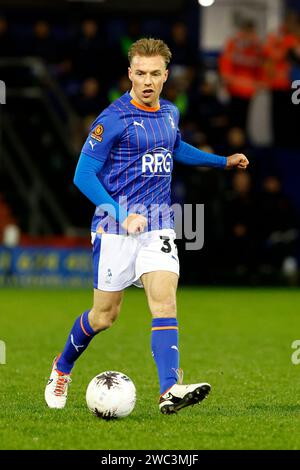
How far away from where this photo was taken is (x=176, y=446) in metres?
5.25

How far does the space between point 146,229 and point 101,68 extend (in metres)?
11.8

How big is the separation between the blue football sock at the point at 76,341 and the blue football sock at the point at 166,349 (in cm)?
49

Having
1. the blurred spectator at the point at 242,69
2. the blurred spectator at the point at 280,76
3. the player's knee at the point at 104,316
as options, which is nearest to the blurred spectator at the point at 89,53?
the blurred spectator at the point at 242,69

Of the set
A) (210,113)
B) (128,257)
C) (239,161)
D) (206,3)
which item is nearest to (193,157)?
(239,161)

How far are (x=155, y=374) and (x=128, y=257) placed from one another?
2008 millimetres

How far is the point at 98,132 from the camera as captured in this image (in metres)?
6.36

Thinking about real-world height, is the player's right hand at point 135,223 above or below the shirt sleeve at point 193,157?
below

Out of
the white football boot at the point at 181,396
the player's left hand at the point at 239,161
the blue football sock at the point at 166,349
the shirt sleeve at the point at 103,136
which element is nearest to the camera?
the white football boot at the point at 181,396

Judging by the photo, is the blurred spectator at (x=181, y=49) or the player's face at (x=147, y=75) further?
the blurred spectator at (x=181, y=49)

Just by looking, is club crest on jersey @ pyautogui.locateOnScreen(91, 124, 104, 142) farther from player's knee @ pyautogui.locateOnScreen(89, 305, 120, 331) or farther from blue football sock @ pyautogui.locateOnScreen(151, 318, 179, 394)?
blue football sock @ pyautogui.locateOnScreen(151, 318, 179, 394)

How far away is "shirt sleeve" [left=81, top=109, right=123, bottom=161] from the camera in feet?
20.8

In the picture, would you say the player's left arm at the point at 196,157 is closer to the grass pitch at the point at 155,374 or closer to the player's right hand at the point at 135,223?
the player's right hand at the point at 135,223

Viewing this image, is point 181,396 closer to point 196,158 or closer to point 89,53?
point 196,158

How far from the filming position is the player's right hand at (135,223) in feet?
19.9
